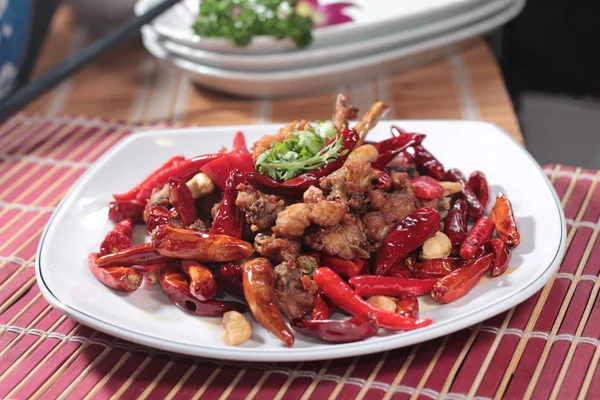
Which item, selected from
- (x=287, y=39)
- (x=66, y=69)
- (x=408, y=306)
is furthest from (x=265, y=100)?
(x=408, y=306)


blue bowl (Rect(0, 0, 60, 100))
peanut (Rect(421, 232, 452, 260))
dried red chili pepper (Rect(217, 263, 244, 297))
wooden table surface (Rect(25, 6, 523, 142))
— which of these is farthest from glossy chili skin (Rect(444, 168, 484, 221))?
blue bowl (Rect(0, 0, 60, 100))

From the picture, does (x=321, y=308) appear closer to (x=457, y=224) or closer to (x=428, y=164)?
(x=457, y=224)

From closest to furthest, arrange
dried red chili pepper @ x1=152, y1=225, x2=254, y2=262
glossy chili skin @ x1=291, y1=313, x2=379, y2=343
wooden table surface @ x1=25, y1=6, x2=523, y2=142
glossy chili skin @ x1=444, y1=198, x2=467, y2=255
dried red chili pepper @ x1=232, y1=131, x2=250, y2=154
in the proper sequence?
glossy chili skin @ x1=291, y1=313, x2=379, y2=343, dried red chili pepper @ x1=152, y1=225, x2=254, y2=262, glossy chili skin @ x1=444, y1=198, x2=467, y2=255, dried red chili pepper @ x1=232, y1=131, x2=250, y2=154, wooden table surface @ x1=25, y1=6, x2=523, y2=142

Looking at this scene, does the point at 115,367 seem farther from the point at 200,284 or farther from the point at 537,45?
the point at 537,45

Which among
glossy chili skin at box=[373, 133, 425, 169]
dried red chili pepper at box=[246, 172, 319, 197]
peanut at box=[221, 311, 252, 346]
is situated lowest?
glossy chili skin at box=[373, 133, 425, 169]

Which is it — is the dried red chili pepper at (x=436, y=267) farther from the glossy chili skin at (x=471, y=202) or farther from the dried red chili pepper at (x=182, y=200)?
the dried red chili pepper at (x=182, y=200)

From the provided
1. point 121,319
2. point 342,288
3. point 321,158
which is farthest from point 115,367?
point 321,158

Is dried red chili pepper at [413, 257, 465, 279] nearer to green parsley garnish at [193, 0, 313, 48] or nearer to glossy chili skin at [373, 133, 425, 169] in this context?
glossy chili skin at [373, 133, 425, 169]
